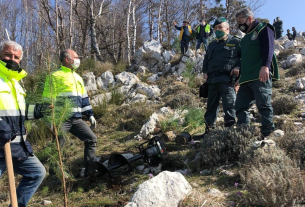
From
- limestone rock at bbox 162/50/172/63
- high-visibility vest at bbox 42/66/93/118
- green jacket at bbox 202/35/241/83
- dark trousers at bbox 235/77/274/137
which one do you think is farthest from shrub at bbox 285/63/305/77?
high-visibility vest at bbox 42/66/93/118

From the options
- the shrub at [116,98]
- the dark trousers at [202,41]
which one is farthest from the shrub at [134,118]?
the dark trousers at [202,41]

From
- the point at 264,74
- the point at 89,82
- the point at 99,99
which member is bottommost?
the point at 99,99

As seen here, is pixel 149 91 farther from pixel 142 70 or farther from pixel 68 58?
pixel 68 58

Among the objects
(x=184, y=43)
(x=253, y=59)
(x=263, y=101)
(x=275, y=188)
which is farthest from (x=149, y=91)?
(x=275, y=188)

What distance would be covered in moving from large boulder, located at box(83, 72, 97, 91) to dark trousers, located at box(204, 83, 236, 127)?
6.35 m

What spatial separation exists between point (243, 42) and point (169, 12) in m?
18.0

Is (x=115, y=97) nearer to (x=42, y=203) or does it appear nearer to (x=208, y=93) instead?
(x=208, y=93)

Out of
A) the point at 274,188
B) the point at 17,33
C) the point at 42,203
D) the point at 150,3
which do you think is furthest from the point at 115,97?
the point at 17,33

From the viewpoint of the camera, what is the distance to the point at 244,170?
2.61m

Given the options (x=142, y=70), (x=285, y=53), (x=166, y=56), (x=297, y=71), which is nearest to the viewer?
(x=297, y=71)

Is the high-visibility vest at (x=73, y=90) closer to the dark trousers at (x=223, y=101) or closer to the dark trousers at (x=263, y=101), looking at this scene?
the dark trousers at (x=223, y=101)

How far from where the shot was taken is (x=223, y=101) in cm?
389

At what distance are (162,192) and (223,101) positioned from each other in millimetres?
2221

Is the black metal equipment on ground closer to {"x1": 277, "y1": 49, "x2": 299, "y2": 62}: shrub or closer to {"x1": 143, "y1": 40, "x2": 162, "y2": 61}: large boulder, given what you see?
{"x1": 143, "y1": 40, "x2": 162, "y2": 61}: large boulder
